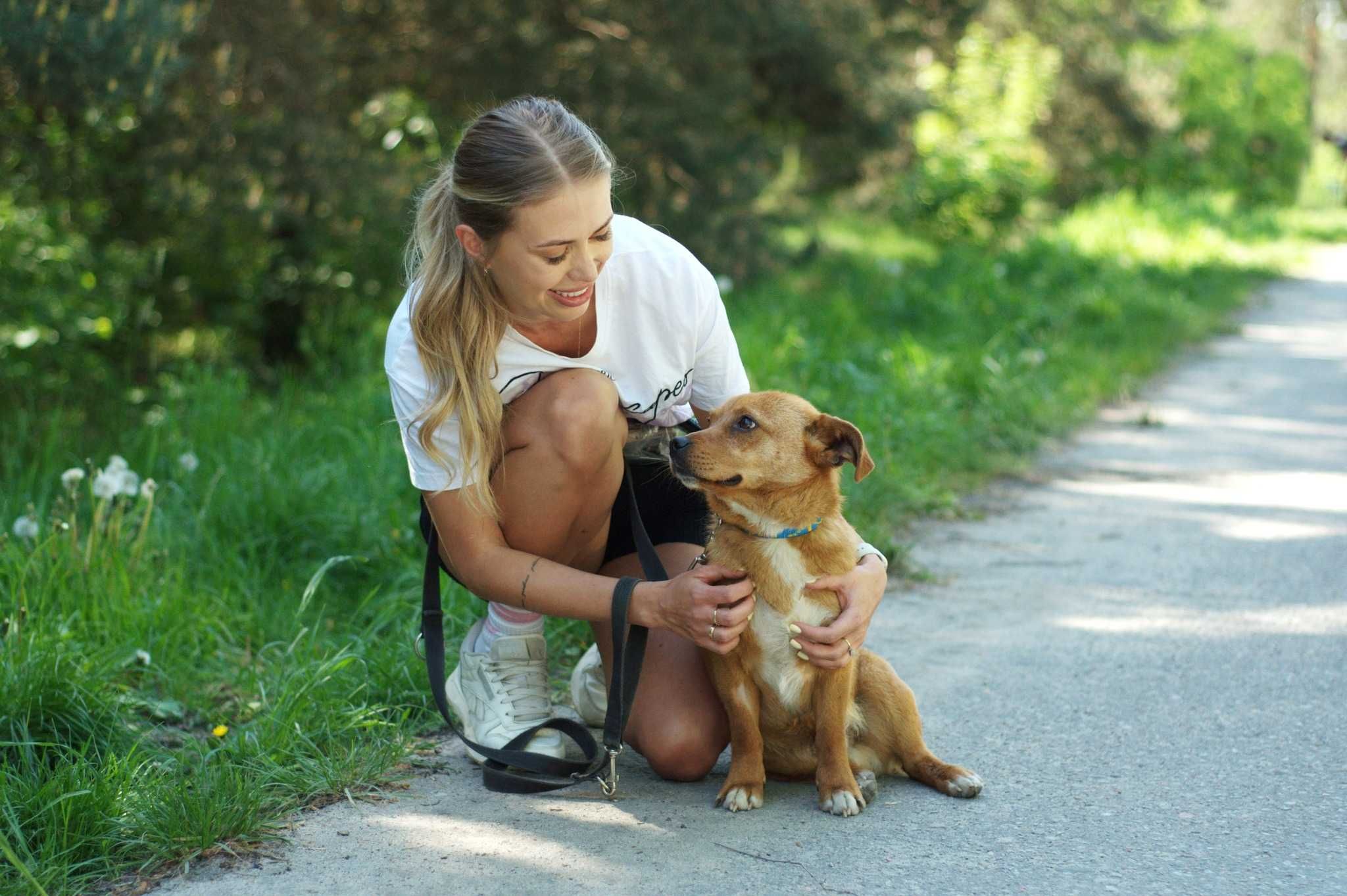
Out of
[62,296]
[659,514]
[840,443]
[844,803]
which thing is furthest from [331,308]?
[844,803]

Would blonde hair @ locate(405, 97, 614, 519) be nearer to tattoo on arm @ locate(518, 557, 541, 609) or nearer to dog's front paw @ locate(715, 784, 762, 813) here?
tattoo on arm @ locate(518, 557, 541, 609)

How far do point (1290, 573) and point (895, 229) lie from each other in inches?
475

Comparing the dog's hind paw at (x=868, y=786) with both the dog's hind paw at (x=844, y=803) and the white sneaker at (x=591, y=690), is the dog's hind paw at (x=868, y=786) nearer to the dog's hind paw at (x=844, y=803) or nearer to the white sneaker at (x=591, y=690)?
the dog's hind paw at (x=844, y=803)

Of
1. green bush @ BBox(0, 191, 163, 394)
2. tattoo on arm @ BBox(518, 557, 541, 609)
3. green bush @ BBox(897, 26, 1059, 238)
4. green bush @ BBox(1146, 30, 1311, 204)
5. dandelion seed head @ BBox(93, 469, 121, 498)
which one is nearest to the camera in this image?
tattoo on arm @ BBox(518, 557, 541, 609)

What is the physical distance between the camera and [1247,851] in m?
2.53

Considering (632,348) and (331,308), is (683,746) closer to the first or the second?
(632,348)

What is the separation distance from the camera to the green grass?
2.77 meters

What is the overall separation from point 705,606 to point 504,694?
784 mm

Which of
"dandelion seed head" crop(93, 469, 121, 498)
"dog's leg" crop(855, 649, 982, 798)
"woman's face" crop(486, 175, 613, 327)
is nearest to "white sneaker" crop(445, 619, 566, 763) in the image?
"dog's leg" crop(855, 649, 982, 798)

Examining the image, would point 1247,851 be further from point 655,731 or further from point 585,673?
point 585,673

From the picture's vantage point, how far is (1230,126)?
19.0 metres

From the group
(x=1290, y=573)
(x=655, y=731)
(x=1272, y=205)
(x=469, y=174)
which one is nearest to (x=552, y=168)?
(x=469, y=174)

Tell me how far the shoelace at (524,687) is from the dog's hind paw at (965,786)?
101 cm

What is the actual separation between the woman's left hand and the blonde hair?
0.78 metres
